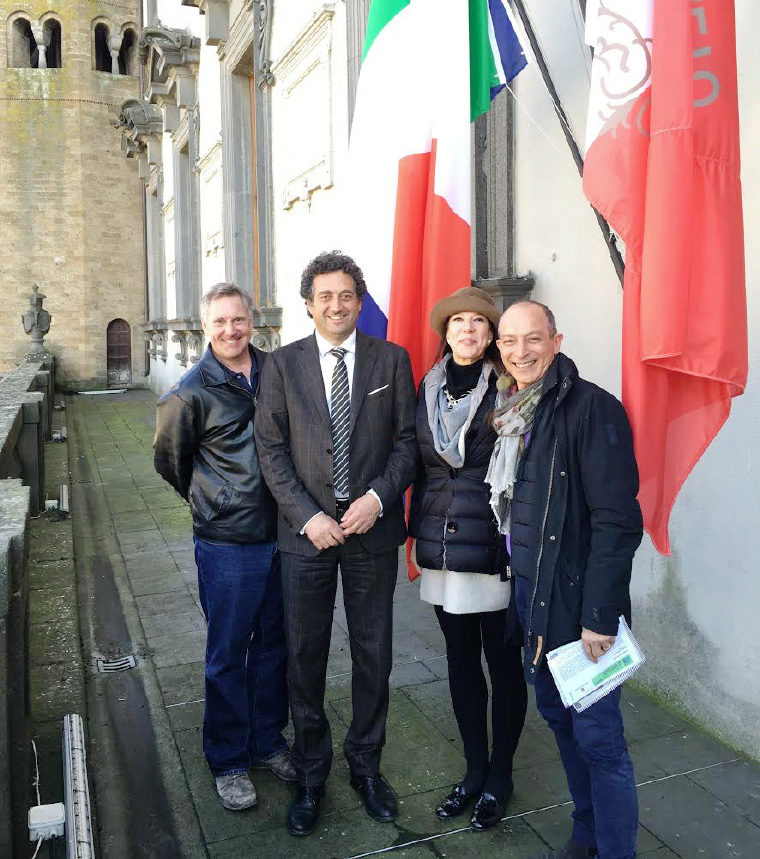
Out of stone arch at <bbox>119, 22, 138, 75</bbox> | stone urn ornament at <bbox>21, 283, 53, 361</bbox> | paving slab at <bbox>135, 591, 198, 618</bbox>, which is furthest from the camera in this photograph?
stone arch at <bbox>119, 22, 138, 75</bbox>

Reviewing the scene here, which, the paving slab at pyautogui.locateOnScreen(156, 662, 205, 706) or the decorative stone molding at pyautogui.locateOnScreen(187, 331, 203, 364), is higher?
the decorative stone molding at pyautogui.locateOnScreen(187, 331, 203, 364)

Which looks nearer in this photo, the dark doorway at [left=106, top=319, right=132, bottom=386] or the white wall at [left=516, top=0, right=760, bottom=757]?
the white wall at [left=516, top=0, right=760, bottom=757]

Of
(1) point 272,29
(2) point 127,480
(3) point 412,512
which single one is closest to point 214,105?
(1) point 272,29

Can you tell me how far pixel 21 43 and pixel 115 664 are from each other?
77.5 ft

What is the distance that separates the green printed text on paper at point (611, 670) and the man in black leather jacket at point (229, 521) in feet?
4.14

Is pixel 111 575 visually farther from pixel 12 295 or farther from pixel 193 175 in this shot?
pixel 12 295

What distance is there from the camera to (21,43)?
2314cm

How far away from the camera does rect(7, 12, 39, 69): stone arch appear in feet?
74.4

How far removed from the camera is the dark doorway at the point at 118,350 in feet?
78.6

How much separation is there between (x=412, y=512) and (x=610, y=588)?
0.82 m

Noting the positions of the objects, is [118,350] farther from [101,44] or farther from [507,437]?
[507,437]

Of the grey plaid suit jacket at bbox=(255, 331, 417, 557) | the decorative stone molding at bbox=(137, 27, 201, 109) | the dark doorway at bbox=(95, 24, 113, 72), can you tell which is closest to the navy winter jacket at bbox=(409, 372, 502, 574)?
the grey plaid suit jacket at bbox=(255, 331, 417, 557)

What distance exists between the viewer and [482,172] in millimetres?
4836

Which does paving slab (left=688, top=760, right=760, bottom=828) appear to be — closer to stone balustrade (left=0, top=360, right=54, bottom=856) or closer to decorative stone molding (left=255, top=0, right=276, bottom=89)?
stone balustrade (left=0, top=360, right=54, bottom=856)
